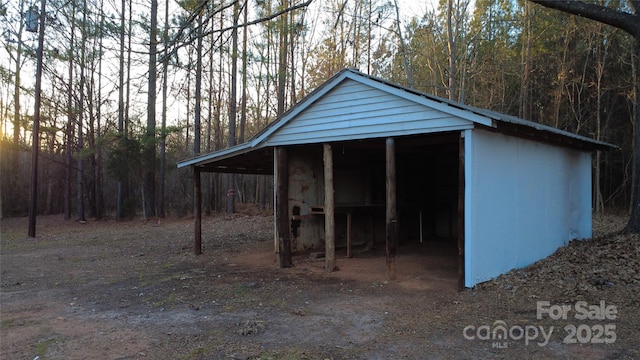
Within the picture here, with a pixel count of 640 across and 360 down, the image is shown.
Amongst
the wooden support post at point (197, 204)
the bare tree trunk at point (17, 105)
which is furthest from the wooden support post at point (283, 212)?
the bare tree trunk at point (17, 105)

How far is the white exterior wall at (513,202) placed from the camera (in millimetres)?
6184

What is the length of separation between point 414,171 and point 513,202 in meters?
5.26

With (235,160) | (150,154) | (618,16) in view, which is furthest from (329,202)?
(150,154)

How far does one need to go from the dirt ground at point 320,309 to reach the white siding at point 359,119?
2493 mm

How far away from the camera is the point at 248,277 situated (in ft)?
25.9

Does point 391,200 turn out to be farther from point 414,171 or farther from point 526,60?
point 526,60

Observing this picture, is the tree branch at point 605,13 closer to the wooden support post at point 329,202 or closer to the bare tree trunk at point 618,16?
the bare tree trunk at point 618,16

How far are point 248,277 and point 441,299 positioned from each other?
3.55 metres

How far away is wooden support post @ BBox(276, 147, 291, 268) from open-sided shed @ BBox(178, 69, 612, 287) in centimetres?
2

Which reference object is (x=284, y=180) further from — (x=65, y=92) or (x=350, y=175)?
(x=65, y=92)

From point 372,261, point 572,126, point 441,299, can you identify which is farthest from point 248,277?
point 572,126

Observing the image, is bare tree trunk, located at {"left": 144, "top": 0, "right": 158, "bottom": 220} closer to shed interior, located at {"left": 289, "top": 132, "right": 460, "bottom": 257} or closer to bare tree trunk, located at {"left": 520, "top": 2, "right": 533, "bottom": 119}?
shed interior, located at {"left": 289, "top": 132, "right": 460, "bottom": 257}

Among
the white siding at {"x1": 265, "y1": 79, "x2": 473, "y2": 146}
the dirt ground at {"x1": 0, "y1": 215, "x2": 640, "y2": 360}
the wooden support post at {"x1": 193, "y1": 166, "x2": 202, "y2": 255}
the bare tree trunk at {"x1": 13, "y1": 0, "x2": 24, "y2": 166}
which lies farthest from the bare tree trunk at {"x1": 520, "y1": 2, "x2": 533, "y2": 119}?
the bare tree trunk at {"x1": 13, "y1": 0, "x2": 24, "y2": 166}

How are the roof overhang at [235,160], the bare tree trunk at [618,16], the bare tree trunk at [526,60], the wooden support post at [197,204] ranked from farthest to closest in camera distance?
the bare tree trunk at [526,60]
the wooden support post at [197,204]
the roof overhang at [235,160]
the bare tree trunk at [618,16]
